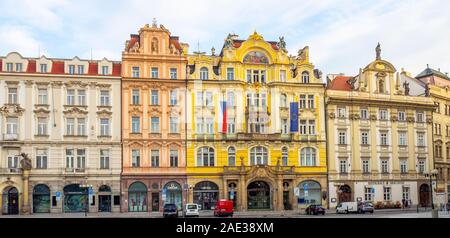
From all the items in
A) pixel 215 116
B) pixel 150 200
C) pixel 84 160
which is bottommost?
pixel 150 200

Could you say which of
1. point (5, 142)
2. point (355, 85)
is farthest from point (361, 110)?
point (5, 142)

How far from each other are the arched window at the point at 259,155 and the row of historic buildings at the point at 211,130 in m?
0.07

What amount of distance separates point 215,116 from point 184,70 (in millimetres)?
3370

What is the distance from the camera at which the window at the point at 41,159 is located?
33.8 metres

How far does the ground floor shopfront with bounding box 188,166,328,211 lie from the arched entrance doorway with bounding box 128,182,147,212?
270 centimetres

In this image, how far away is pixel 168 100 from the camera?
118ft

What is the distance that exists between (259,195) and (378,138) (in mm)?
9096

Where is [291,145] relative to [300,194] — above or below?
above

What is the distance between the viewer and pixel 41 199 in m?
33.5
